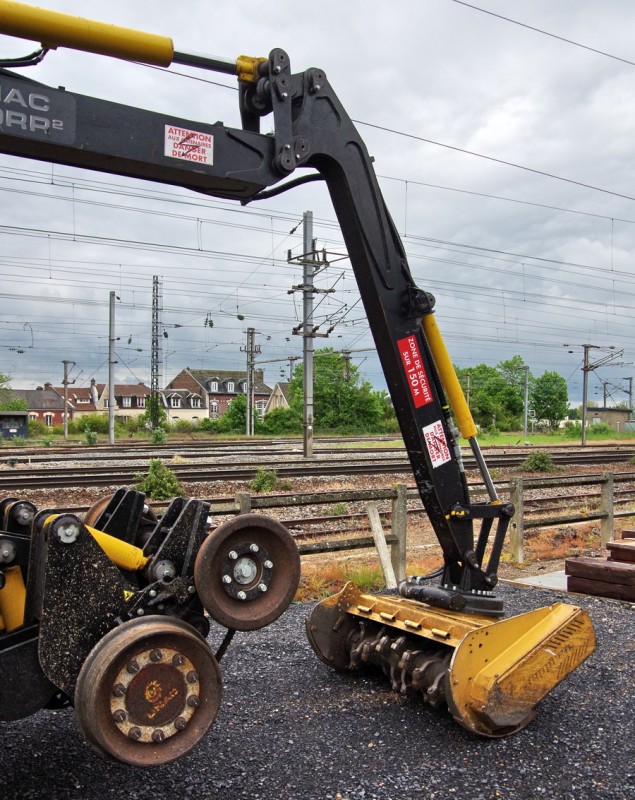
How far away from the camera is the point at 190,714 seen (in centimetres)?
328

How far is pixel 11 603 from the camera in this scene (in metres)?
3.49

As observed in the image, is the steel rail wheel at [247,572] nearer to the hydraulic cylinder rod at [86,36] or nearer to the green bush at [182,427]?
the hydraulic cylinder rod at [86,36]

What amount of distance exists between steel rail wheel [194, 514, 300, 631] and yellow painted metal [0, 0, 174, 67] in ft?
7.75

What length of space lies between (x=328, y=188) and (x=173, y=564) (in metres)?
2.49

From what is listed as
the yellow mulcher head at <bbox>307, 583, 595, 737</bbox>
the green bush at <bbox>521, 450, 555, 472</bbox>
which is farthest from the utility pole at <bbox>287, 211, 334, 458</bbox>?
the yellow mulcher head at <bbox>307, 583, 595, 737</bbox>

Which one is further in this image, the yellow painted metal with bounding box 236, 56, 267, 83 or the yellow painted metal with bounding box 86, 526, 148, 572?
the yellow painted metal with bounding box 236, 56, 267, 83

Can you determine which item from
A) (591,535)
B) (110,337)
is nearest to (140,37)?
(591,535)

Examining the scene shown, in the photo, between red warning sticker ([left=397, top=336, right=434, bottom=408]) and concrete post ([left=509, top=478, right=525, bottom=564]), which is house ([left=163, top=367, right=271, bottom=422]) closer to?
concrete post ([left=509, top=478, right=525, bottom=564])

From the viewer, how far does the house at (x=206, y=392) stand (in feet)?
333

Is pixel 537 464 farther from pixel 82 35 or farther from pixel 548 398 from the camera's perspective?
pixel 548 398

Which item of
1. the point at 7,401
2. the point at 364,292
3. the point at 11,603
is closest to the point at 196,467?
the point at 364,292

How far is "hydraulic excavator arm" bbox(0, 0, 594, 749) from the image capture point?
140 inches

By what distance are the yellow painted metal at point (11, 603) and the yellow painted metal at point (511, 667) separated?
231cm

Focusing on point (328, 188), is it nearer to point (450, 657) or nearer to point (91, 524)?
point (91, 524)
